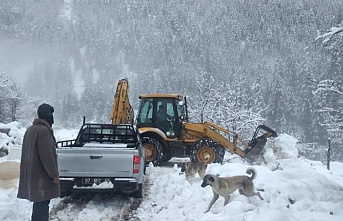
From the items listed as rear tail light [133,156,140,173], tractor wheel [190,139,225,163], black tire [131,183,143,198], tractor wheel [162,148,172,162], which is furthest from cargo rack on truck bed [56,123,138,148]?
tractor wheel [190,139,225,163]

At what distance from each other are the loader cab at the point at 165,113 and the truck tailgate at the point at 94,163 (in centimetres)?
718

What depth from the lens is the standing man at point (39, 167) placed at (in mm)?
5391

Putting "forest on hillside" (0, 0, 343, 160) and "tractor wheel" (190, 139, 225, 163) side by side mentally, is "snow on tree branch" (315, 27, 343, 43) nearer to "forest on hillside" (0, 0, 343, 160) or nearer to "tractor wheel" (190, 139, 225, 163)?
"tractor wheel" (190, 139, 225, 163)

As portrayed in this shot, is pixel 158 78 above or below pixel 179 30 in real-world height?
below

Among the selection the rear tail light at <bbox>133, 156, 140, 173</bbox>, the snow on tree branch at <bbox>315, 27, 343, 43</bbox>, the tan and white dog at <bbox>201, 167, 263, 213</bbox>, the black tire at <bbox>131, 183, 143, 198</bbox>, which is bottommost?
the black tire at <bbox>131, 183, 143, 198</bbox>

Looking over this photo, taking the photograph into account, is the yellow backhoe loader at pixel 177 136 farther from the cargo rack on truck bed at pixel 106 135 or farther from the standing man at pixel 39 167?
the standing man at pixel 39 167

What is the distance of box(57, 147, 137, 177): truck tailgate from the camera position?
8344 millimetres

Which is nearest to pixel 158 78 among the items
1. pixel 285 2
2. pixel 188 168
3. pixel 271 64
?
pixel 271 64

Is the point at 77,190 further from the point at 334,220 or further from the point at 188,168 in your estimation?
the point at 334,220

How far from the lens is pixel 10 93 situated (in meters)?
59.5

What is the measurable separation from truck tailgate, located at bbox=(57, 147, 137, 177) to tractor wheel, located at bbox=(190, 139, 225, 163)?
6.77 m

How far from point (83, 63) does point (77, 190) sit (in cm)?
18877

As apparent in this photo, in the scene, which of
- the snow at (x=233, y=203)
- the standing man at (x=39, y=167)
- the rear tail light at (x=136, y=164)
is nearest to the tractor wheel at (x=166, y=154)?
the snow at (x=233, y=203)

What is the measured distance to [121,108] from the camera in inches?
640
